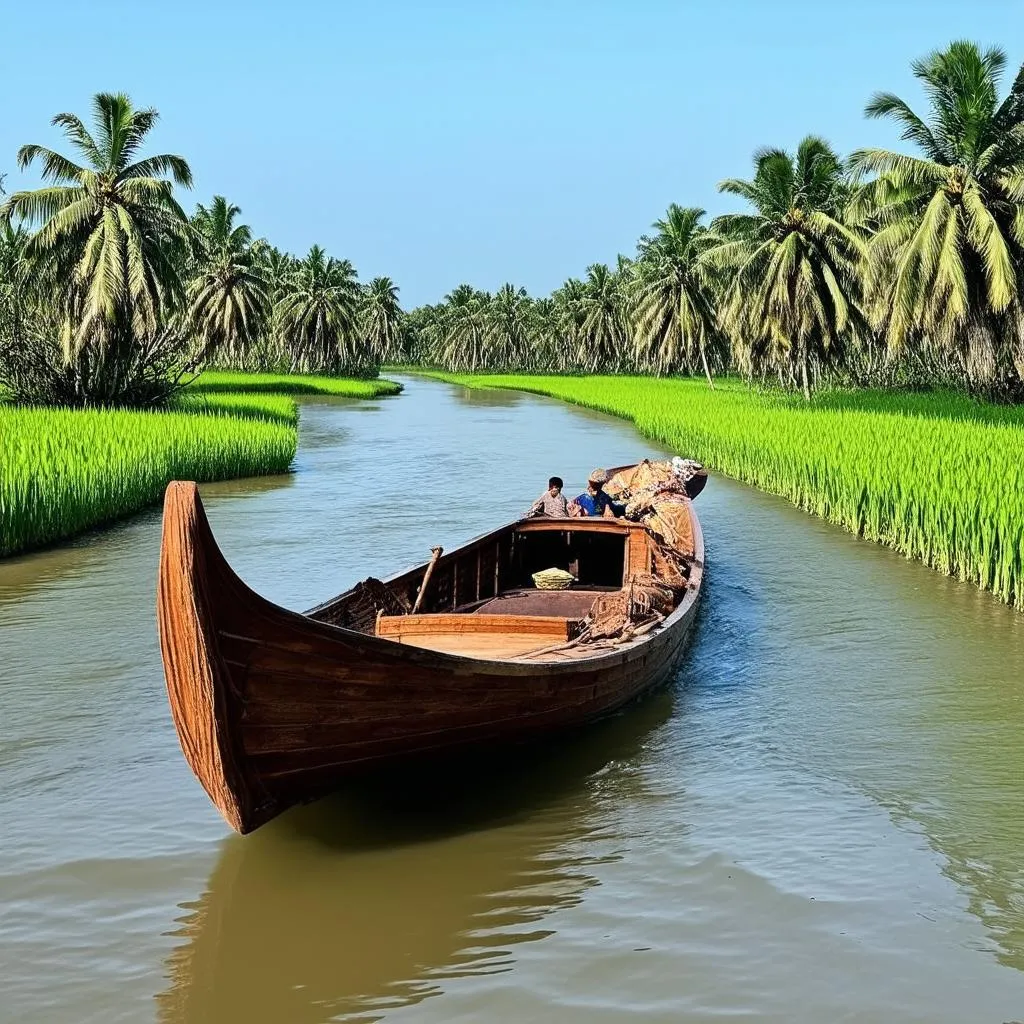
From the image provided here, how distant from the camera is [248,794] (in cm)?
482

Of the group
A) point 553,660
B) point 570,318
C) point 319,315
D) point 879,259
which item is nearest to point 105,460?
point 553,660

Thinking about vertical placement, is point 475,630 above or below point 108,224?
below

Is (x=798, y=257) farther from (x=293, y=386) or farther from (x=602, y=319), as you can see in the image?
(x=602, y=319)

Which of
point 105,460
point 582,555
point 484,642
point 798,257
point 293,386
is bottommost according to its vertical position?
point 484,642

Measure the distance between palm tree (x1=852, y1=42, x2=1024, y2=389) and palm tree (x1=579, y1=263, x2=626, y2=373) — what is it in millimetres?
48028

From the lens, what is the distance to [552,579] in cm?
971

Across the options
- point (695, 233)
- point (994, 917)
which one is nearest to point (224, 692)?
point (994, 917)

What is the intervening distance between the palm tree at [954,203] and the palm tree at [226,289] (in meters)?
28.2

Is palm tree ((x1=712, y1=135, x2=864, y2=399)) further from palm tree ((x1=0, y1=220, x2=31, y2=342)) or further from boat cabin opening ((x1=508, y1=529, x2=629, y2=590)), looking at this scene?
boat cabin opening ((x1=508, y1=529, x2=629, y2=590))

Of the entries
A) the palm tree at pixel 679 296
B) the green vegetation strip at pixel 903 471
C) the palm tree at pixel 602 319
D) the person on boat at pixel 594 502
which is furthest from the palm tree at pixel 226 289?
the person on boat at pixel 594 502

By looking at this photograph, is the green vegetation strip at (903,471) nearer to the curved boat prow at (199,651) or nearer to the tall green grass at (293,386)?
the curved boat prow at (199,651)

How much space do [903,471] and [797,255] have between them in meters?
22.4

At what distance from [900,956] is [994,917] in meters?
0.58

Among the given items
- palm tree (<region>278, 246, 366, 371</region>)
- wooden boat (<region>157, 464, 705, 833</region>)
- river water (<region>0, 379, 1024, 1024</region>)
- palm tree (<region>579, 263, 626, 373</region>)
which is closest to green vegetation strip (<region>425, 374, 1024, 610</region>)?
river water (<region>0, 379, 1024, 1024</region>)
